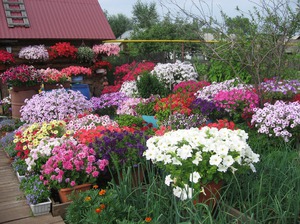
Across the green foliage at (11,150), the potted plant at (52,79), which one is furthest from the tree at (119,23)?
the green foliage at (11,150)

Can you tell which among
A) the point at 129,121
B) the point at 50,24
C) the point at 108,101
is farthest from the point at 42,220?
the point at 50,24

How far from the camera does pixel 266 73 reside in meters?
6.45

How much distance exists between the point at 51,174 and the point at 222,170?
1726mm

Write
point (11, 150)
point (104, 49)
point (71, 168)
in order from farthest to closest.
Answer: point (104, 49) → point (11, 150) → point (71, 168)

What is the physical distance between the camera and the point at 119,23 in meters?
31.7

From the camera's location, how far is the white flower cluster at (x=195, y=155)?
2621 millimetres

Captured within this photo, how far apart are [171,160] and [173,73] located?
6.17 meters

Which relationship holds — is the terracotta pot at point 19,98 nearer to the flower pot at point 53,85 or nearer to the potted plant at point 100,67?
the flower pot at point 53,85

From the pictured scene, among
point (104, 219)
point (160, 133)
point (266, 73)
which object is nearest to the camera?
point (104, 219)

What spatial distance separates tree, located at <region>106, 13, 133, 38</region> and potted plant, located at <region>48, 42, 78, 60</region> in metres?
22.2

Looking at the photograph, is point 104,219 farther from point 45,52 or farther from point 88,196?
point 45,52

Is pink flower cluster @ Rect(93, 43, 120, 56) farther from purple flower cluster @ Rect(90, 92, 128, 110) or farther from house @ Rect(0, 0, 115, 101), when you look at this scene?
purple flower cluster @ Rect(90, 92, 128, 110)

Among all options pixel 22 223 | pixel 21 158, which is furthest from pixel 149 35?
pixel 22 223

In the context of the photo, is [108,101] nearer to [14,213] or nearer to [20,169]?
[20,169]
